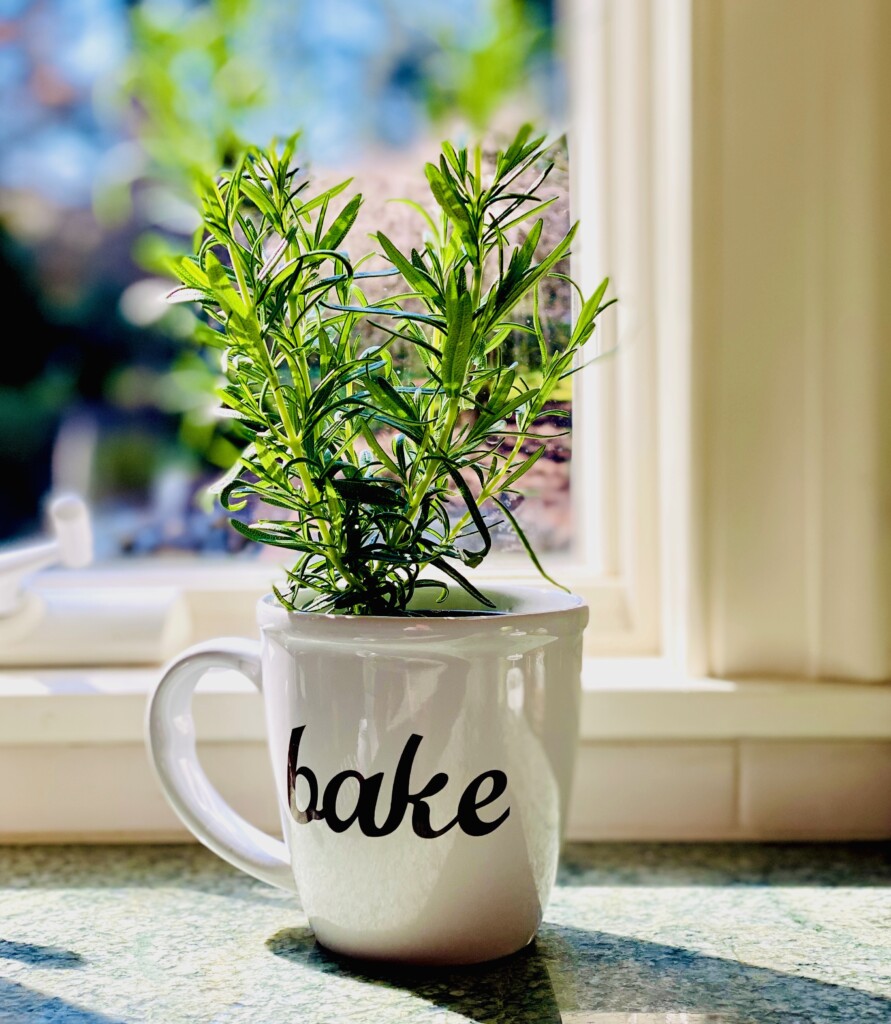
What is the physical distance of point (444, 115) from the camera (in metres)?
0.89

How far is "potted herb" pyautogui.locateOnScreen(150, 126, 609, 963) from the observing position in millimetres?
490

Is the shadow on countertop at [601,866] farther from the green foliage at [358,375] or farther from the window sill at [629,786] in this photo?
the green foliage at [358,375]

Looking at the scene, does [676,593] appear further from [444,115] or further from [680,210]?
[444,115]

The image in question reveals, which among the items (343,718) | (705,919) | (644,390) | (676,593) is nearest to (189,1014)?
(343,718)

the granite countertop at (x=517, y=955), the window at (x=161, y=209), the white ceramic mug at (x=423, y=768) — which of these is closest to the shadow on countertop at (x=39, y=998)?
the granite countertop at (x=517, y=955)

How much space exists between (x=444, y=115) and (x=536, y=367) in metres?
0.29

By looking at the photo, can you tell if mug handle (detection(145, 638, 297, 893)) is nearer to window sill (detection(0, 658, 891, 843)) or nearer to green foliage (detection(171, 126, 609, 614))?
green foliage (detection(171, 126, 609, 614))

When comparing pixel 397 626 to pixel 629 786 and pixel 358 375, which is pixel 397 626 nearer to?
pixel 358 375

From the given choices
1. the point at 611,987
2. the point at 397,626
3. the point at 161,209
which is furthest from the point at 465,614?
the point at 161,209

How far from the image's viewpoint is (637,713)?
28.4 inches

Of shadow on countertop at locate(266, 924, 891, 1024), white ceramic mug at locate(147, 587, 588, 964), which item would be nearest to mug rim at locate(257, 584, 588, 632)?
white ceramic mug at locate(147, 587, 588, 964)

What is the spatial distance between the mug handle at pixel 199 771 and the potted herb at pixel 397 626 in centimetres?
3

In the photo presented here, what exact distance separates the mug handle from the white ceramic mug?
0.09 ft

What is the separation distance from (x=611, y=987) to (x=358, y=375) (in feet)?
1.02
